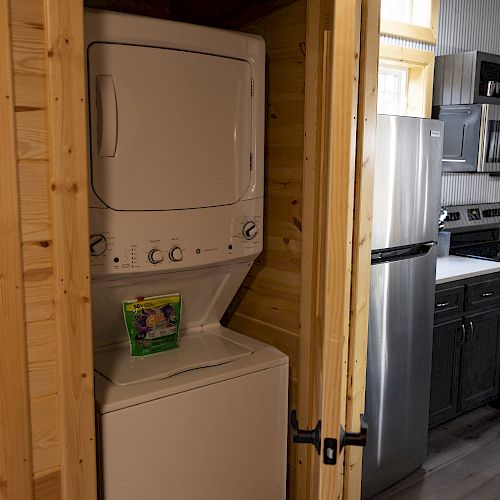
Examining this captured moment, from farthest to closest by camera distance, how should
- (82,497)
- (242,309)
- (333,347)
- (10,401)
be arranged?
(242,309)
(82,497)
(10,401)
(333,347)

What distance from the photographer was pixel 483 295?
352 cm

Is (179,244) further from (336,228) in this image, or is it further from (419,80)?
(419,80)

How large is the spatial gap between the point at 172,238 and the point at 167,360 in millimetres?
398

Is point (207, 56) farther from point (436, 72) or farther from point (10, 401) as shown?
point (436, 72)

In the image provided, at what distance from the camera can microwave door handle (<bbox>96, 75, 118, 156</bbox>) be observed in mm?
1678

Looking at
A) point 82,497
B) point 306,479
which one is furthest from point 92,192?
point 306,479

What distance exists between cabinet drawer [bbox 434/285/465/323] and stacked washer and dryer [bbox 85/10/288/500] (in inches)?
55.0

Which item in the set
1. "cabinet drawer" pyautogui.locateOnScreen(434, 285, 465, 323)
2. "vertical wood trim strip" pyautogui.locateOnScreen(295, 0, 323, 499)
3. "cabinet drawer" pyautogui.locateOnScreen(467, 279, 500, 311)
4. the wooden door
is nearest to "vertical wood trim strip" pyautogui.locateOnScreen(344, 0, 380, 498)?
the wooden door

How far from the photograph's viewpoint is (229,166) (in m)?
1.99

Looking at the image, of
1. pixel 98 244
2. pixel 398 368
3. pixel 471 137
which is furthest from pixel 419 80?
pixel 98 244

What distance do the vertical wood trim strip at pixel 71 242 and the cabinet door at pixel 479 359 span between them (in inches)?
97.6

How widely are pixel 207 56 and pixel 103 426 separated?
3.62 feet

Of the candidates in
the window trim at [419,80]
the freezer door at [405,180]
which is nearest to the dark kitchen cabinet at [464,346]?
the freezer door at [405,180]

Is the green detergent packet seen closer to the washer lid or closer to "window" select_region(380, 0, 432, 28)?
the washer lid
